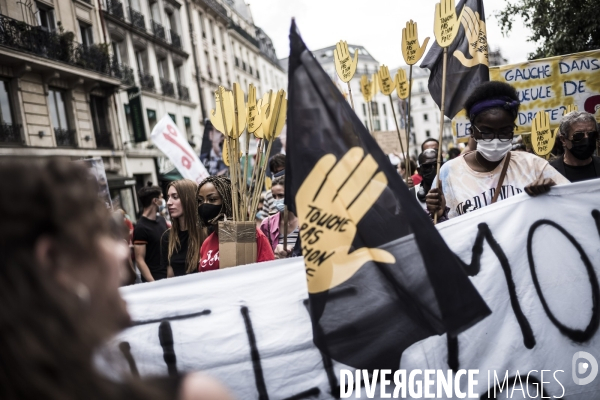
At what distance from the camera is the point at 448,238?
250 cm

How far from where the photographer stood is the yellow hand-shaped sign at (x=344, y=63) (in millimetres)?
3316

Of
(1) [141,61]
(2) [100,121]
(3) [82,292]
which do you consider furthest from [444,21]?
(1) [141,61]

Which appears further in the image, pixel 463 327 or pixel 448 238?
pixel 448 238

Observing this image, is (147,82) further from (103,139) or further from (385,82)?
(385,82)

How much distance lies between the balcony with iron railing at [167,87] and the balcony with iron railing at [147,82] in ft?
3.17

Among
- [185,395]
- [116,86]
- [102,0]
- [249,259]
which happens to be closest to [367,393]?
[249,259]

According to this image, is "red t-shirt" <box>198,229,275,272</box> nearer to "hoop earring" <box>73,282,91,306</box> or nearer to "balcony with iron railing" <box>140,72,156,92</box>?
"hoop earring" <box>73,282,91,306</box>

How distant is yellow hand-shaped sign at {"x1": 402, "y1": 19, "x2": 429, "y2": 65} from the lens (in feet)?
10.2

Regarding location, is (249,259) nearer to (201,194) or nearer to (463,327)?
(201,194)

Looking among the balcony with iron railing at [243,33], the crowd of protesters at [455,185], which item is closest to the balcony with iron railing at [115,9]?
the balcony with iron railing at [243,33]

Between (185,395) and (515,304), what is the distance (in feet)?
5.86

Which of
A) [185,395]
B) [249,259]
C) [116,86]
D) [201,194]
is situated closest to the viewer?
[185,395]

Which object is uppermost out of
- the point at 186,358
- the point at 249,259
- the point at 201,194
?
the point at 201,194

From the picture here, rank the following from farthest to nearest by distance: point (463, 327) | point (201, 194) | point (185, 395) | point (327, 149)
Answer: point (201, 194) < point (327, 149) < point (463, 327) < point (185, 395)
